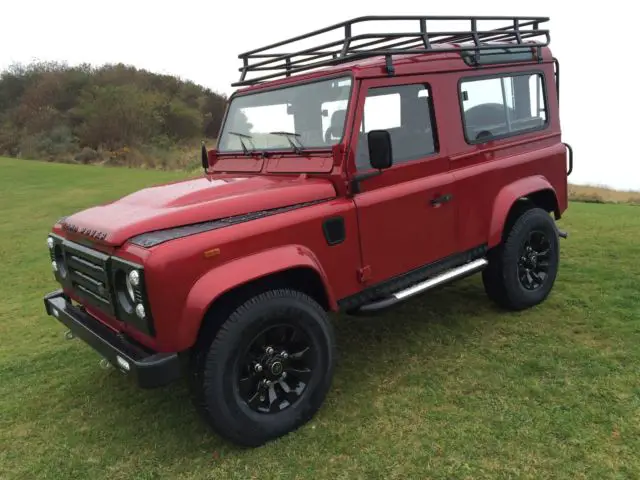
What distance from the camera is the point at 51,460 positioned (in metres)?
3.19

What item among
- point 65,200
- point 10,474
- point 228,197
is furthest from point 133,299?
point 65,200

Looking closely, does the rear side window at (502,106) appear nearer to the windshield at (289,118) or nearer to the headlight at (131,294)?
the windshield at (289,118)

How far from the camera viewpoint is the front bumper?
2789mm

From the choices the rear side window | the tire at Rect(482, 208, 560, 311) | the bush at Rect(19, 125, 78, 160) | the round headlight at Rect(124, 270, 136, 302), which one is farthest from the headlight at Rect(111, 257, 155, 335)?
the bush at Rect(19, 125, 78, 160)

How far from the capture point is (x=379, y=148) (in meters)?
3.40

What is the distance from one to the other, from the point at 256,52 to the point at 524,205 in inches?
112

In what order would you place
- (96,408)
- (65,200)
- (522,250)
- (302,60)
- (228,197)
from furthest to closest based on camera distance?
1. (65,200)
2. (522,250)
3. (302,60)
4. (96,408)
5. (228,197)

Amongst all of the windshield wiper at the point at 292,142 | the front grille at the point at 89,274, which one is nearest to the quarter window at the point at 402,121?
the windshield wiper at the point at 292,142

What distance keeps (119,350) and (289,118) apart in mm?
2138

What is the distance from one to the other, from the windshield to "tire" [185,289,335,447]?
1.27 m

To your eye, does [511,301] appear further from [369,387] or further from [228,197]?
[228,197]

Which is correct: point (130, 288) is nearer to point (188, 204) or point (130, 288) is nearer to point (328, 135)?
point (188, 204)

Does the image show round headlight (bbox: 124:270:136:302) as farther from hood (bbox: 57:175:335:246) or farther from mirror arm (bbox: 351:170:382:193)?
mirror arm (bbox: 351:170:382:193)

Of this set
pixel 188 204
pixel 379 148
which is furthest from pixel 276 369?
pixel 379 148
